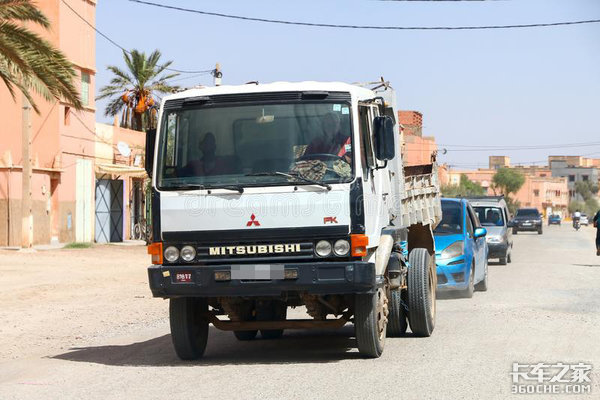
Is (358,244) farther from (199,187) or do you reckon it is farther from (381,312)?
(199,187)

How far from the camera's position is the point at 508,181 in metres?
165

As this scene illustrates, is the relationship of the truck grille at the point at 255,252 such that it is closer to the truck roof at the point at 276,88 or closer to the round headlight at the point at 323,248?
the round headlight at the point at 323,248

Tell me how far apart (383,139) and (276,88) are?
1169 mm

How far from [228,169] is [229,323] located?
1.75m

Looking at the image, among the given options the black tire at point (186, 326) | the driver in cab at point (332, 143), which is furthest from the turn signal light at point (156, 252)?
the driver in cab at point (332, 143)

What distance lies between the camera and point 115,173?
4434cm

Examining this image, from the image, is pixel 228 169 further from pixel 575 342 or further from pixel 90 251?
pixel 90 251

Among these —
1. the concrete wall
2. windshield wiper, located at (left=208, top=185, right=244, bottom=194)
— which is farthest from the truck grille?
the concrete wall

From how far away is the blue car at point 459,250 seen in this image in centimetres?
1798

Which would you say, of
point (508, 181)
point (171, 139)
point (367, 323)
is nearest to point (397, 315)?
point (367, 323)

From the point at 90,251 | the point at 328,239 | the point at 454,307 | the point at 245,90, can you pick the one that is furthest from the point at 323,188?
the point at 90,251

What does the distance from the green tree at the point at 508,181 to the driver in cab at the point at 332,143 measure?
6150 inches

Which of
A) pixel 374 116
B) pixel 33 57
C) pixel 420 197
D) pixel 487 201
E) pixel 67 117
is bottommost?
pixel 487 201

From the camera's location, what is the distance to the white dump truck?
996 cm
